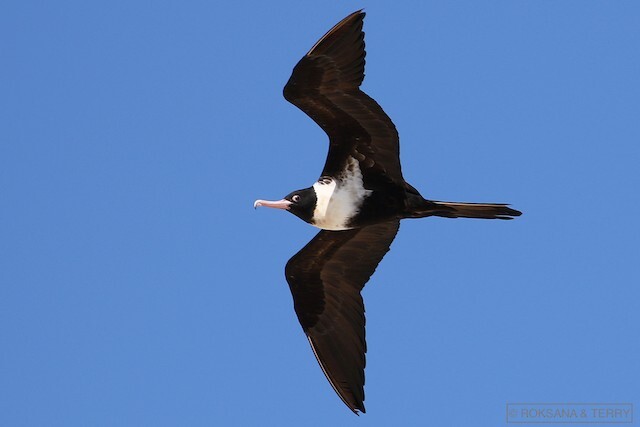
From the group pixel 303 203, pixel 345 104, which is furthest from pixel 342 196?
pixel 345 104

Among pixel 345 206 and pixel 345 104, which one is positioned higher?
pixel 345 104

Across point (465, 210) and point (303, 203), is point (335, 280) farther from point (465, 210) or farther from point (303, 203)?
point (465, 210)

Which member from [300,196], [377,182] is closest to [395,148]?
[377,182]

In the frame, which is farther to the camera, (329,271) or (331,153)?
(329,271)

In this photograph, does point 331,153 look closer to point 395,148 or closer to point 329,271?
point 395,148

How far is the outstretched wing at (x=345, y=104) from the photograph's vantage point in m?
6.79

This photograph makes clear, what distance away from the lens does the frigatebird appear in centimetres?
685

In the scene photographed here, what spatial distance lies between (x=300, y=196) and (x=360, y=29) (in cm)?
121

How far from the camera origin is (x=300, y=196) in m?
7.35

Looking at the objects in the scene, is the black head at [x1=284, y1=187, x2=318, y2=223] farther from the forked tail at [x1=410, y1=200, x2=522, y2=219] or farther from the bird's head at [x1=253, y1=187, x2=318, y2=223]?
the forked tail at [x1=410, y1=200, x2=522, y2=219]

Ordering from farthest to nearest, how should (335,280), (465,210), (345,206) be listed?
1. (335,280)
2. (345,206)
3. (465,210)

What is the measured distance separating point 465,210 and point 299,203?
1110 mm

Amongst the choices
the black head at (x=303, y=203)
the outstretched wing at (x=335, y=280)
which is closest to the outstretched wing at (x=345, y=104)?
the black head at (x=303, y=203)

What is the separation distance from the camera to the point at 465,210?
6.91 meters
